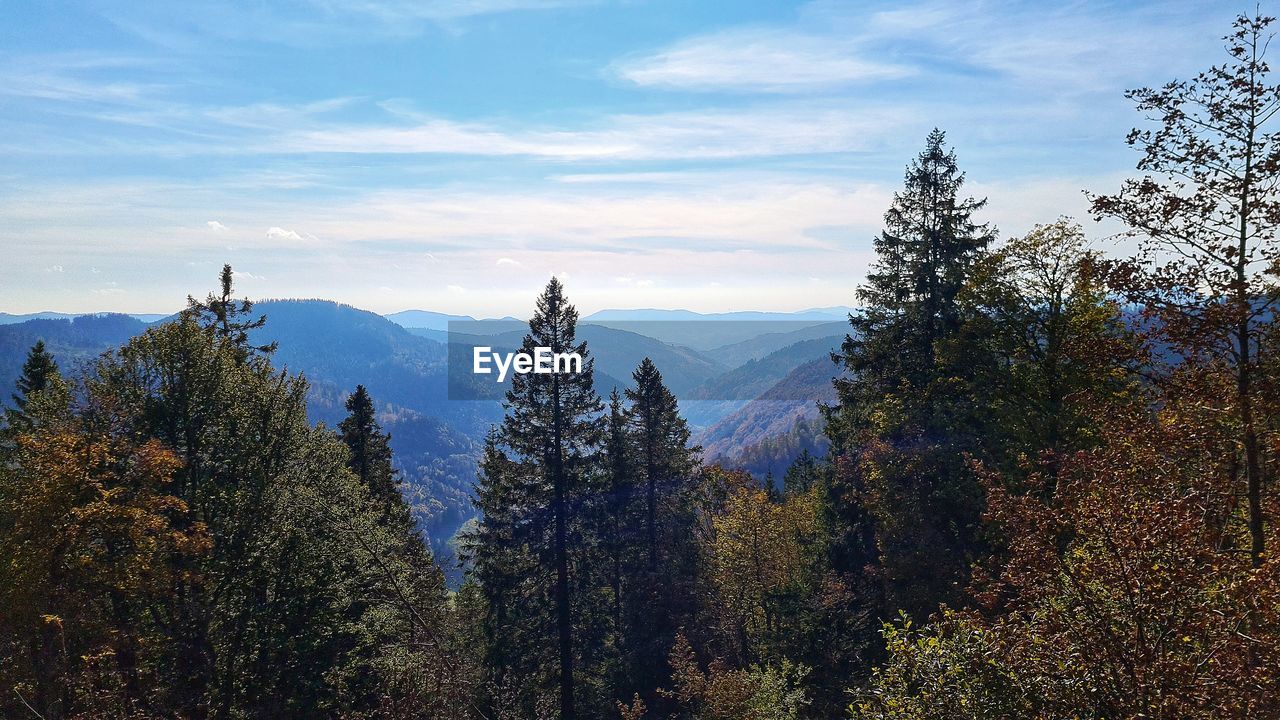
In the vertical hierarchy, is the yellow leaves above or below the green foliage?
below

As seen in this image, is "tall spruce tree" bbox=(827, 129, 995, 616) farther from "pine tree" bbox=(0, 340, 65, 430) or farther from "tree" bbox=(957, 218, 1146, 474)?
"pine tree" bbox=(0, 340, 65, 430)

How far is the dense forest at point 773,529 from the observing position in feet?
23.7

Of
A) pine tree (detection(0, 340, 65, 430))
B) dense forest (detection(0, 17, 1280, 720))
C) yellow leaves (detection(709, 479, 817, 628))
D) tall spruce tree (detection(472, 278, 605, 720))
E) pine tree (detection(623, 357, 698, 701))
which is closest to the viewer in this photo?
dense forest (detection(0, 17, 1280, 720))

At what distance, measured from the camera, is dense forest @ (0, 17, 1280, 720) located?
23.7 ft

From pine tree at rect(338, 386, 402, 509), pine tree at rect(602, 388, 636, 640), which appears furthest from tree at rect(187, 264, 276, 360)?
pine tree at rect(602, 388, 636, 640)

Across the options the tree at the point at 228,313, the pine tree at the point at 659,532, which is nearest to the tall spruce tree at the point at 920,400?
the pine tree at the point at 659,532

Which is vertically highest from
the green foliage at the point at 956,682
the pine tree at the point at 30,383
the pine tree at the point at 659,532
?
the pine tree at the point at 30,383

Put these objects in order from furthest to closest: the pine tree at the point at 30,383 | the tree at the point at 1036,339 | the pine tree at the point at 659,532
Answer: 1. the pine tree at the point at 659,532
2. the pine tree at the point at 30,383
3. the tree at the point at 1036,339

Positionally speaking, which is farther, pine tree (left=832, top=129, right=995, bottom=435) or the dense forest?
pine tree (left=832, top=129, right=995, bottom=435)

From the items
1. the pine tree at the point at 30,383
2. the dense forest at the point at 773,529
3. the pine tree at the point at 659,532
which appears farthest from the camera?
the pine tree at the point at 659,532

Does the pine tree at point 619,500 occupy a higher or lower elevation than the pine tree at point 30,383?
lower

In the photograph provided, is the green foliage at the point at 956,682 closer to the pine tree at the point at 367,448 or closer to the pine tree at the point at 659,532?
the pine tree at the point at 659,532

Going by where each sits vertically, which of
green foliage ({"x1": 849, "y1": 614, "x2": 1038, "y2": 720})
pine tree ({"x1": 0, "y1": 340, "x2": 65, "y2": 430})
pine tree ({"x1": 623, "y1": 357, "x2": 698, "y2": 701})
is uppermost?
pine tree ({"x1": 0, "y1": 340, "x2": 65, "y2": 430})

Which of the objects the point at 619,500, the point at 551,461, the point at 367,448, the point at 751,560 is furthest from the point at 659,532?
the point at 367,448
